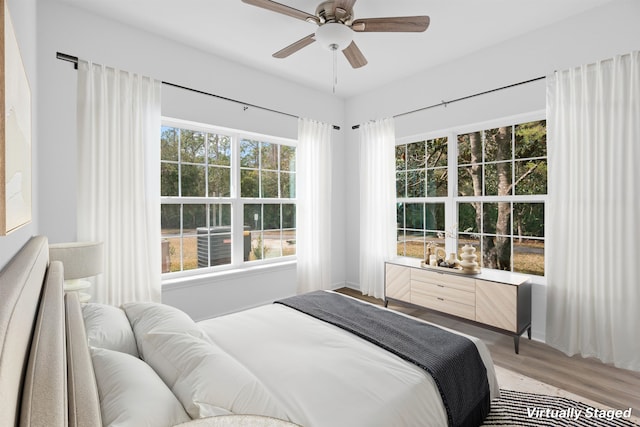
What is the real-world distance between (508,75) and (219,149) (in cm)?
306

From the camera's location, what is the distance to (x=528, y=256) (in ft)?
10.4

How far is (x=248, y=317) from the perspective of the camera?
213 cm

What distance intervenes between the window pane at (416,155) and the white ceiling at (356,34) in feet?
2.91

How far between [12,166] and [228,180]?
2.79 metres

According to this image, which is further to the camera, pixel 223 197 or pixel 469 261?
pixel 223 197

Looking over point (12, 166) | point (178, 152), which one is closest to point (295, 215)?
point (178, 152)

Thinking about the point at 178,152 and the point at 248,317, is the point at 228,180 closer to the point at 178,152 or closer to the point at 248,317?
the point at 178,152

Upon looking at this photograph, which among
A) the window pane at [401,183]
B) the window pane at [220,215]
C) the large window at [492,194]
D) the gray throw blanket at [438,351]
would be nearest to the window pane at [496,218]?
the large window at [492,194]

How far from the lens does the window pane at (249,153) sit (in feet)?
12.5

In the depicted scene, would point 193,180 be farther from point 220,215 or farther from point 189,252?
point 189,252

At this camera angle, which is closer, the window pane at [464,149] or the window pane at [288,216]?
the window pane at [464,149]

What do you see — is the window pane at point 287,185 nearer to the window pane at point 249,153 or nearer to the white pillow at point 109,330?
the window pane at point 249,153

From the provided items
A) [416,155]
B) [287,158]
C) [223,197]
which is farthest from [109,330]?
[416,155]

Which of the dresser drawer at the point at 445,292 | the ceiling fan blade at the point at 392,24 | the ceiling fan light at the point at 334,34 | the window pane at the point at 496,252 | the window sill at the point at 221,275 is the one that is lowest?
the dresser drawer at the point at 445,292
